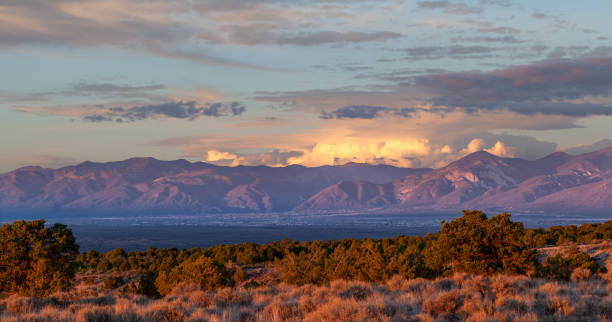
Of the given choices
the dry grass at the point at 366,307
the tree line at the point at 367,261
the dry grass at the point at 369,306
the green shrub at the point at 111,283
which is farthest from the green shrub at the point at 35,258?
the dry grass at the point at 366,307

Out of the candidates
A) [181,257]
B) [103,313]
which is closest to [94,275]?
[181,257]

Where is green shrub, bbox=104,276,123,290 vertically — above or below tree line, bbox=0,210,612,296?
below

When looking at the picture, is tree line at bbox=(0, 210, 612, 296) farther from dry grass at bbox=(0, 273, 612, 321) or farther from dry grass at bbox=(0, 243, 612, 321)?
dry grass at bbox=(0, 273, 612, 321)

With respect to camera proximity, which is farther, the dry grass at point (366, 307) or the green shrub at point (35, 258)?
the green shrub at point (35, 258)

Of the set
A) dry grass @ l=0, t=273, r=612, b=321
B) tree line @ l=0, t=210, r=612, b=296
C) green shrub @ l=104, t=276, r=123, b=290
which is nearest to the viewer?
dry grass @ l=0, t=273, r=612, b=321

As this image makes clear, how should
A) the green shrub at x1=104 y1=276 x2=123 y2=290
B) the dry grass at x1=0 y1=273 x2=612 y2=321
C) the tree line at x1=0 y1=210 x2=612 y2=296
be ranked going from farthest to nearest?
the green shrub at x1=104 y1=276 x2=123 y2=290, the tree line at x1=0 y1=210 x2=612 y2=296, the dry grass at x1=0 y1=273 x2=612 y2=321

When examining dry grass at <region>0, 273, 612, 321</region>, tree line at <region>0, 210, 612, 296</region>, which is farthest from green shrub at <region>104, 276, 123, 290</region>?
dry grass at <region>0, 273, 612, 321</region>

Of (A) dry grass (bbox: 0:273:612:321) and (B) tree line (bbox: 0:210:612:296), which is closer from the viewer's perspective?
(A) dry grass (bbox: 0:273:612:321)

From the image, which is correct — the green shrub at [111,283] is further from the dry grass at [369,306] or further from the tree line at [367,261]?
the dry grass at [369,306]

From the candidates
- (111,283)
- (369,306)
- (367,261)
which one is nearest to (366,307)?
(369,306)

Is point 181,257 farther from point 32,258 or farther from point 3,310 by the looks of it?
point 3,310

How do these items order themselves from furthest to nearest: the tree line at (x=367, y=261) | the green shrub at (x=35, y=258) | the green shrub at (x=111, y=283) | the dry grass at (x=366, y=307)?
the green shrub at (x=111, y=283) < the green shrub at (x=35, y=258) < the tree line at (x=367, y=261) < the dry grass at (x=366, y=307)

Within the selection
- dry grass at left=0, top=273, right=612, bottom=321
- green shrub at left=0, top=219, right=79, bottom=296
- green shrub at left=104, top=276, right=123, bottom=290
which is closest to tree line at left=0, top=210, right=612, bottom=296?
green shrub at left=0, top=219, right=79, bottom=296

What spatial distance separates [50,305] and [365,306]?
1034 centimetres
